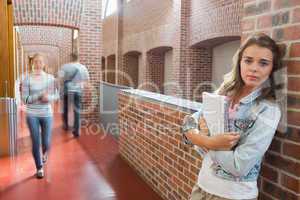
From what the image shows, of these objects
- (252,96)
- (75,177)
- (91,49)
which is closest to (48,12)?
(91,49)

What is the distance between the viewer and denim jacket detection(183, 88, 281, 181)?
58.9 inches

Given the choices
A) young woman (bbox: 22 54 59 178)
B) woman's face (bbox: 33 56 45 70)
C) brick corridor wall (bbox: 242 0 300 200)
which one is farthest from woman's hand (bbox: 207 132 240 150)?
woman's face (bbox: 33 56 45 70)

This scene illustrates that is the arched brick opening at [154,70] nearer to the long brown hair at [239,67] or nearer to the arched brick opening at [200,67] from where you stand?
the arched brick opening at [200,67]

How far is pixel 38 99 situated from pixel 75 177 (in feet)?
3.70

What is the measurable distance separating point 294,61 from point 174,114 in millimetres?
1816

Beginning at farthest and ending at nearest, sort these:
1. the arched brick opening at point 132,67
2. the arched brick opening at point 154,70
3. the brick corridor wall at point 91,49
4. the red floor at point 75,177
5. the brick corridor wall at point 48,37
→ 1. the arched brick opening at point 132,67
2. the brick corridor wall at point 48,37
3. the arched brick opening at point 154,70
4. the brick corridor wall at point 91,49
5. the red floor at point 75,177

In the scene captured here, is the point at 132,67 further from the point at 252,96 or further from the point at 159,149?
the point at 252,96

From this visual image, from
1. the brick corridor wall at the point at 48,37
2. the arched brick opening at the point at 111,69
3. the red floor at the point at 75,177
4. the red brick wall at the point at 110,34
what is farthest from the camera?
the arched brick opening at the point at 111,69

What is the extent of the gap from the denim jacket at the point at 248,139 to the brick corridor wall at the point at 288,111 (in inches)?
5.3

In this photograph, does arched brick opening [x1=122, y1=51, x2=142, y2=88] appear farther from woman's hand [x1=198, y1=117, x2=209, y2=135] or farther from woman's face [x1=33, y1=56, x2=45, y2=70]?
woman's hand [x1=198, y1=117, x2=209, y2=135]

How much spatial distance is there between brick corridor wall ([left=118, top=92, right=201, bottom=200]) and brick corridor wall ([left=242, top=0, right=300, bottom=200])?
1.15m

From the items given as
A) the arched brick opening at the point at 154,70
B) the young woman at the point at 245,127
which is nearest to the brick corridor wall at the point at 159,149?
the young woman at the point at 245,127

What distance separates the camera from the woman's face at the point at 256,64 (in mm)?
1546

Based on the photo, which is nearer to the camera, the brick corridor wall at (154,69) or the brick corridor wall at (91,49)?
the brick corridor wall at (91,49)
